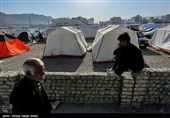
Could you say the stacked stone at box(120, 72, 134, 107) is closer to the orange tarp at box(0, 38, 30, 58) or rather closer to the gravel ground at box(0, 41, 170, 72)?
the gravel ground at box(0, 41, 170, 72)

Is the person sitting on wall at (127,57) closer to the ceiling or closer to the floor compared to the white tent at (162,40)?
closer to the ceiling

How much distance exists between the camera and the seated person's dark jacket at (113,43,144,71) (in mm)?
4738

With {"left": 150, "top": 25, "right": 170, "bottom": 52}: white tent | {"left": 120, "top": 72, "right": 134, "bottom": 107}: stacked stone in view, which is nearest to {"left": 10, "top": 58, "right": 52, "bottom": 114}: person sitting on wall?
{"left": 120, "top": 72, "right": 134, "bottom": 107}: stacked stone

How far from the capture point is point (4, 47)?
14.4 meters

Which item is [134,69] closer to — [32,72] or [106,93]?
[106,93]

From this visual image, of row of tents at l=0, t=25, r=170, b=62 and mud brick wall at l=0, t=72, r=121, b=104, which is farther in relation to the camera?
row of tents at l=0, t=25, r=170, b=62

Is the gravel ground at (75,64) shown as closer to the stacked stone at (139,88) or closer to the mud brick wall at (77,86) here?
the mud brick wall at (77,86)

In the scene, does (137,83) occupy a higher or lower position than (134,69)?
lower

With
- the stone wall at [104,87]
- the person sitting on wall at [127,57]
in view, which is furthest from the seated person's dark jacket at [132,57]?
the stone wall at [104,87]

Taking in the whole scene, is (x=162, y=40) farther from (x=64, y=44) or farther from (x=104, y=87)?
(x=104, y=87)

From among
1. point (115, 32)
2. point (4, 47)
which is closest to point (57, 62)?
point (115, 32)

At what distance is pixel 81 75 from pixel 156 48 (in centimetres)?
1271

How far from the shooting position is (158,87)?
16.0ft

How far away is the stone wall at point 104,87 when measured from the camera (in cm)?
474
